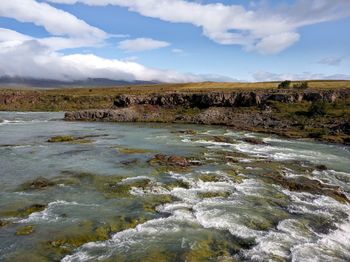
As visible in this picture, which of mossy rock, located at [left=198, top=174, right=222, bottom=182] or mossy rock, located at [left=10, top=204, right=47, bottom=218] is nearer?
mossy rock, located at [left=10, top=204, right=47, bottom=218]

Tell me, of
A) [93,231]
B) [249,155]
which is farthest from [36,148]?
[93,231]

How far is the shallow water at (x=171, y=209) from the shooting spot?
1881 cm

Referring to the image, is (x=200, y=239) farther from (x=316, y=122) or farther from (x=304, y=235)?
(x=316, y=122)

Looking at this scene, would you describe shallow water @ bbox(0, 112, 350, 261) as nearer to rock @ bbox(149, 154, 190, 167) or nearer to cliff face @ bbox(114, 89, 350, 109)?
rock @ bbox(149, 154, 190, 167)

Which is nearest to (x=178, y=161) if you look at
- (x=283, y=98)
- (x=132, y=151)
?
(x=132, y=151)

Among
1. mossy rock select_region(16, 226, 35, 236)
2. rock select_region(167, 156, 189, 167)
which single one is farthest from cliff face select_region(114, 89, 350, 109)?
mossy rock select_region(16, 226, 35, 236)

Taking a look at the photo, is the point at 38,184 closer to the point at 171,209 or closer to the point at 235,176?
the point at 171,209

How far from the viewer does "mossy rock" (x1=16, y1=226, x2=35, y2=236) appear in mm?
20344

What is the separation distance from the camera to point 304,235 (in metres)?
21.0

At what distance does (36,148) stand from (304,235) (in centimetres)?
3375

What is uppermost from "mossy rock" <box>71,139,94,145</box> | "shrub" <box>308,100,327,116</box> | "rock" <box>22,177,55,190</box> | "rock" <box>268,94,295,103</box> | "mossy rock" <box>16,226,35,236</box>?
"rock" <box>268,94,295,103</box>

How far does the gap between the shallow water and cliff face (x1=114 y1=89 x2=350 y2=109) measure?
46746mm

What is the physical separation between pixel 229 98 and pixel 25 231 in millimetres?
76995

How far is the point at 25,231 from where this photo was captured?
2056 cm
